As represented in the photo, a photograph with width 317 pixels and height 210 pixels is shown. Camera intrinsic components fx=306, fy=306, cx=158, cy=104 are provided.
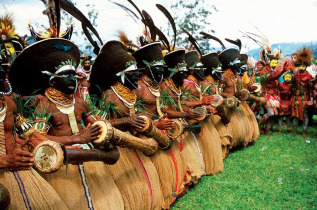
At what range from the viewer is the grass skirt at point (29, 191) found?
221 centimetres

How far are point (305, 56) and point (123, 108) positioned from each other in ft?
22.4

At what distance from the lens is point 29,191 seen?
229 cm

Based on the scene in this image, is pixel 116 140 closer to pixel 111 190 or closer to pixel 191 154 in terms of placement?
pixel 111 190

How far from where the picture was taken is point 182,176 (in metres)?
4.43

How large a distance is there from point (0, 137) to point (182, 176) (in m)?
2.73

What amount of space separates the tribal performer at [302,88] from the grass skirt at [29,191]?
788 centimetres

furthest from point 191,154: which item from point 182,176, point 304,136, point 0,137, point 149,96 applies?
point 304,136

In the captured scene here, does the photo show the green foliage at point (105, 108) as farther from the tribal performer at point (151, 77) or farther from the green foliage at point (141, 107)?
the tribal performer at point (151, 77)

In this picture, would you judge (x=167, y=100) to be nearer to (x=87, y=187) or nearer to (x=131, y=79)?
(x=131, y=79)

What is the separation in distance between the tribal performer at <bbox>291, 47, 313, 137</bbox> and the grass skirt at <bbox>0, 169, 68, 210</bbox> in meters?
7.88

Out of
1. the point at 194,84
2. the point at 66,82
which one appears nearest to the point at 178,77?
the point at 194,84

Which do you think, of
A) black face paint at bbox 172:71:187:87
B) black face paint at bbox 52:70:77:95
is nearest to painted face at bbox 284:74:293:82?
black face paint at bbox 172:71:187:87

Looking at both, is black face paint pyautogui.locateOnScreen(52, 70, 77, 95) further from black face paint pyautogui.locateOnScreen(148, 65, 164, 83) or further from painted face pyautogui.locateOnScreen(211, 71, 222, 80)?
painted face pyautogui.locateOnScreen(211, 71, 222, 80)

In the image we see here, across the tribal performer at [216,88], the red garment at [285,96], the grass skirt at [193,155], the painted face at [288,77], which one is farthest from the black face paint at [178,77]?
the red garment at [285,96]
